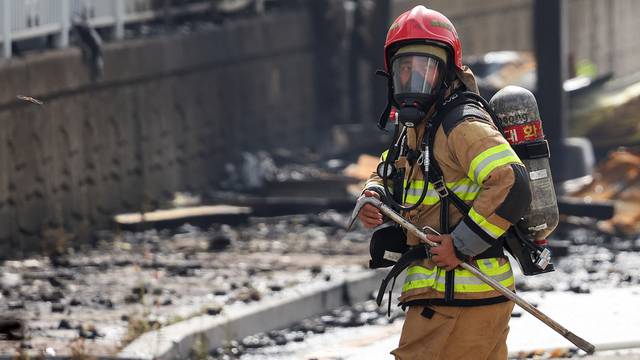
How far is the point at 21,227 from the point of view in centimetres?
1327

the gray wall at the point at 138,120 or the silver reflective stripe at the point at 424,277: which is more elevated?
the silver reflective stripe at the point at 424,277

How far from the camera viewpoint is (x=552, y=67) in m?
18.8

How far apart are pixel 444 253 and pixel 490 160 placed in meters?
0.36

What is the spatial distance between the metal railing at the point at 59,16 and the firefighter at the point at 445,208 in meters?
7.82

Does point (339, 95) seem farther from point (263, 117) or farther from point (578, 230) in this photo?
point (578, 230)

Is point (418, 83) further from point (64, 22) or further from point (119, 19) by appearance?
point (119, 19)

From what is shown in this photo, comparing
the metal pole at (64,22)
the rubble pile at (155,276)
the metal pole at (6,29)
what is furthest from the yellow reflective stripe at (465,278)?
the metal pole at (64,22)

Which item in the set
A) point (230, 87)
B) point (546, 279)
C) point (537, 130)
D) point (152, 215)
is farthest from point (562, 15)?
point (537, 130)

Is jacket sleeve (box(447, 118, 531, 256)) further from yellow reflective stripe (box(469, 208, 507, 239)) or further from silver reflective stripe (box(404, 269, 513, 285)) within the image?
silver reflective stripe (box(404, 269, 513, 285))

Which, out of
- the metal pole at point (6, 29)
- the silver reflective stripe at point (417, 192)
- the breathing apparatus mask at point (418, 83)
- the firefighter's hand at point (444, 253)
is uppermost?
the breathing apparatus mask at point (418, 83)

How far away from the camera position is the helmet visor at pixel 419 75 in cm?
594

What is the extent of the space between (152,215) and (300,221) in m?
1.37

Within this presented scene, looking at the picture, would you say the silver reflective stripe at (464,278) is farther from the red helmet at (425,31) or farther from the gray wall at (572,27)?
the gray wall at (572,27)

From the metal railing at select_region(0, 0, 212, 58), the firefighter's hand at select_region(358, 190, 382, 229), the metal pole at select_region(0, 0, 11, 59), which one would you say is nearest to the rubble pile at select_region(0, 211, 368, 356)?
the metal pole at select_region(0, 0, 11, 59)
